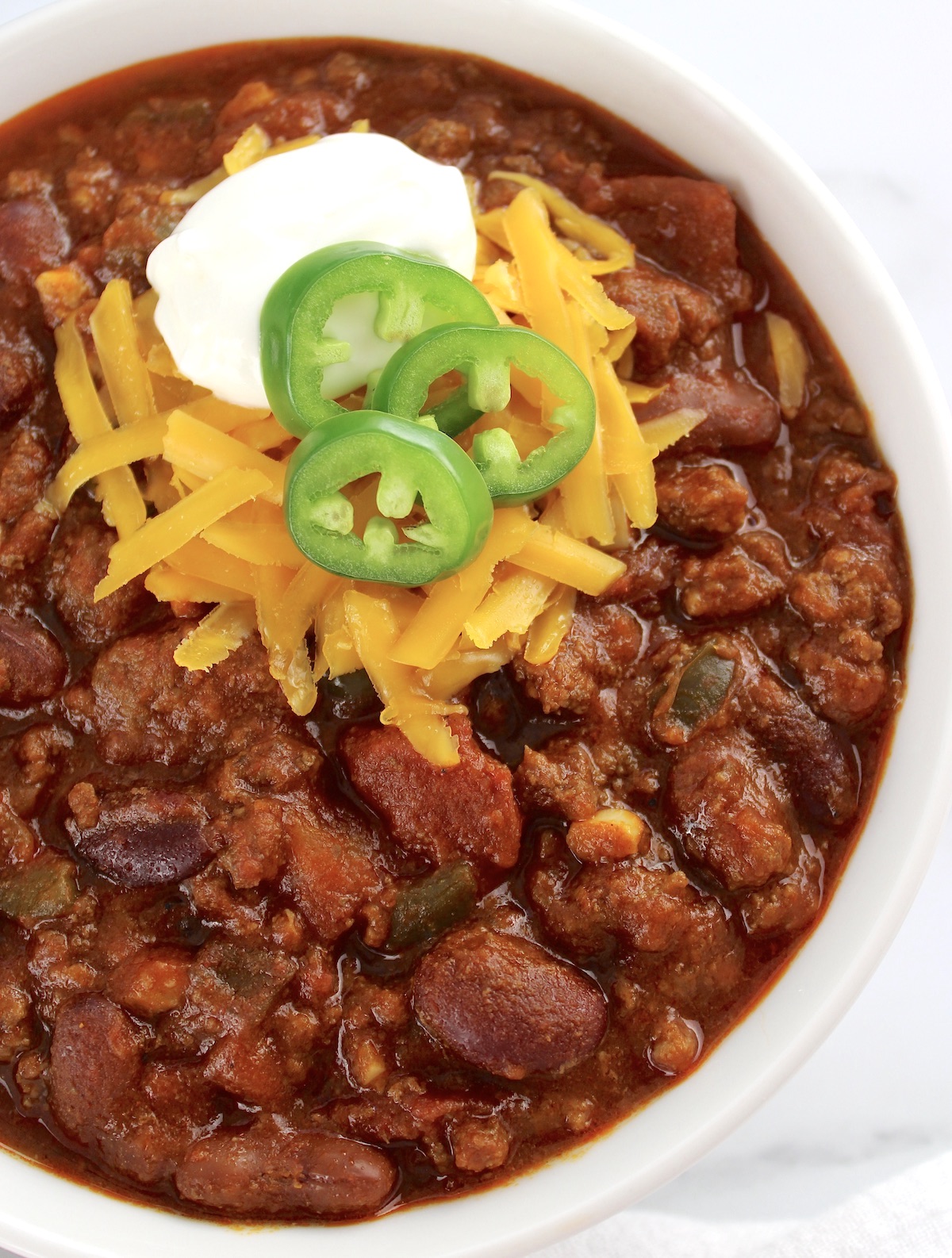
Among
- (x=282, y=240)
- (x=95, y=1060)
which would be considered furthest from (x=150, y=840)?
(x=282, y=240)

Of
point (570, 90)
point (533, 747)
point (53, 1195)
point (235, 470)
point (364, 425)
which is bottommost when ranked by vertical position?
point (53, 1195)

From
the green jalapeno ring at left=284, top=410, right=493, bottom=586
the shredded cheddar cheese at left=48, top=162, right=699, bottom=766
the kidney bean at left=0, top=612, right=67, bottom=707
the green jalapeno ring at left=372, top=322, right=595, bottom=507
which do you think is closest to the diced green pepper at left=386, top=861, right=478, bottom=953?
the shredded cheddar cheese at left=48, top=162, right=699, bottom=766

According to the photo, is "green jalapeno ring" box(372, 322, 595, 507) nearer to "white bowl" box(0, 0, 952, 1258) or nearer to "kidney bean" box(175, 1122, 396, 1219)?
"white bowl" box(0, 0, 952, 1258)

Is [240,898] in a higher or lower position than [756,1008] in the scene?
lower

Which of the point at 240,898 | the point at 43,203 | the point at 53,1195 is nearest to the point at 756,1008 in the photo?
the point at 240,898

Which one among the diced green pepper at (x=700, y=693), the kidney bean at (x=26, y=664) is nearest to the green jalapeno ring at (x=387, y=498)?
the diced green pepper at (x=700, y=693)

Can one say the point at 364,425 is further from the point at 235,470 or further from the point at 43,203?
the point at 43,203

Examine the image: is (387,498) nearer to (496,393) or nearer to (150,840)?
(496,393)

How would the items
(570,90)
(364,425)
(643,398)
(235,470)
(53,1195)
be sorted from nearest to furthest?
1. (364,425)
2. (235,470)
3. (53,1195)
4. (643,398)
5. (570,90)
